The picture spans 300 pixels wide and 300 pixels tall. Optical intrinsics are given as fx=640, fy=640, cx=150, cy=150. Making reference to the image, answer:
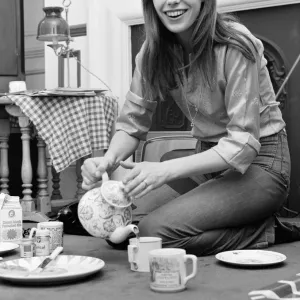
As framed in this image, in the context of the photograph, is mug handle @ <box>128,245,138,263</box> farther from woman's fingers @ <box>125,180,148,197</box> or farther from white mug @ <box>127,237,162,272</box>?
woman's fingers @ <box>125,180,148,197</box>

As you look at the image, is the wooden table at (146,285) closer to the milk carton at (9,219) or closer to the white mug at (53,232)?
the white mug at (53,232)

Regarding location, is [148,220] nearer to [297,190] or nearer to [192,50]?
[192,50]

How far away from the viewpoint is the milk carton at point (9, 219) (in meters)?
2.16

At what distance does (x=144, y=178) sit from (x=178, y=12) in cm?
54

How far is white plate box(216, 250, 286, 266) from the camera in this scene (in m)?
1.79

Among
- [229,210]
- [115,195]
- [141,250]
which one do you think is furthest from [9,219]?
[229,210]

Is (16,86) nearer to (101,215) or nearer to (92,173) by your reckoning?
(92,173)

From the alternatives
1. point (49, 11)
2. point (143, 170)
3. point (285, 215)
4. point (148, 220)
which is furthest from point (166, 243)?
point (49, 11)

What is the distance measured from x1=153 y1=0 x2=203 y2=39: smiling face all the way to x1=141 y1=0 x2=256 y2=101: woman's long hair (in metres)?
0.02

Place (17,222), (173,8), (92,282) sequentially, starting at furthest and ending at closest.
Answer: (17,222), (173,8), (92,282)

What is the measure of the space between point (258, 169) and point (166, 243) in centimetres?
38

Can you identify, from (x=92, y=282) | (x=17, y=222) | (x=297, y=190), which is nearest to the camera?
(x=92, y=282)

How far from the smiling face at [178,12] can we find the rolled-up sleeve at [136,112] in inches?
10.1

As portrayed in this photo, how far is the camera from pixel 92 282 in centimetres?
167
